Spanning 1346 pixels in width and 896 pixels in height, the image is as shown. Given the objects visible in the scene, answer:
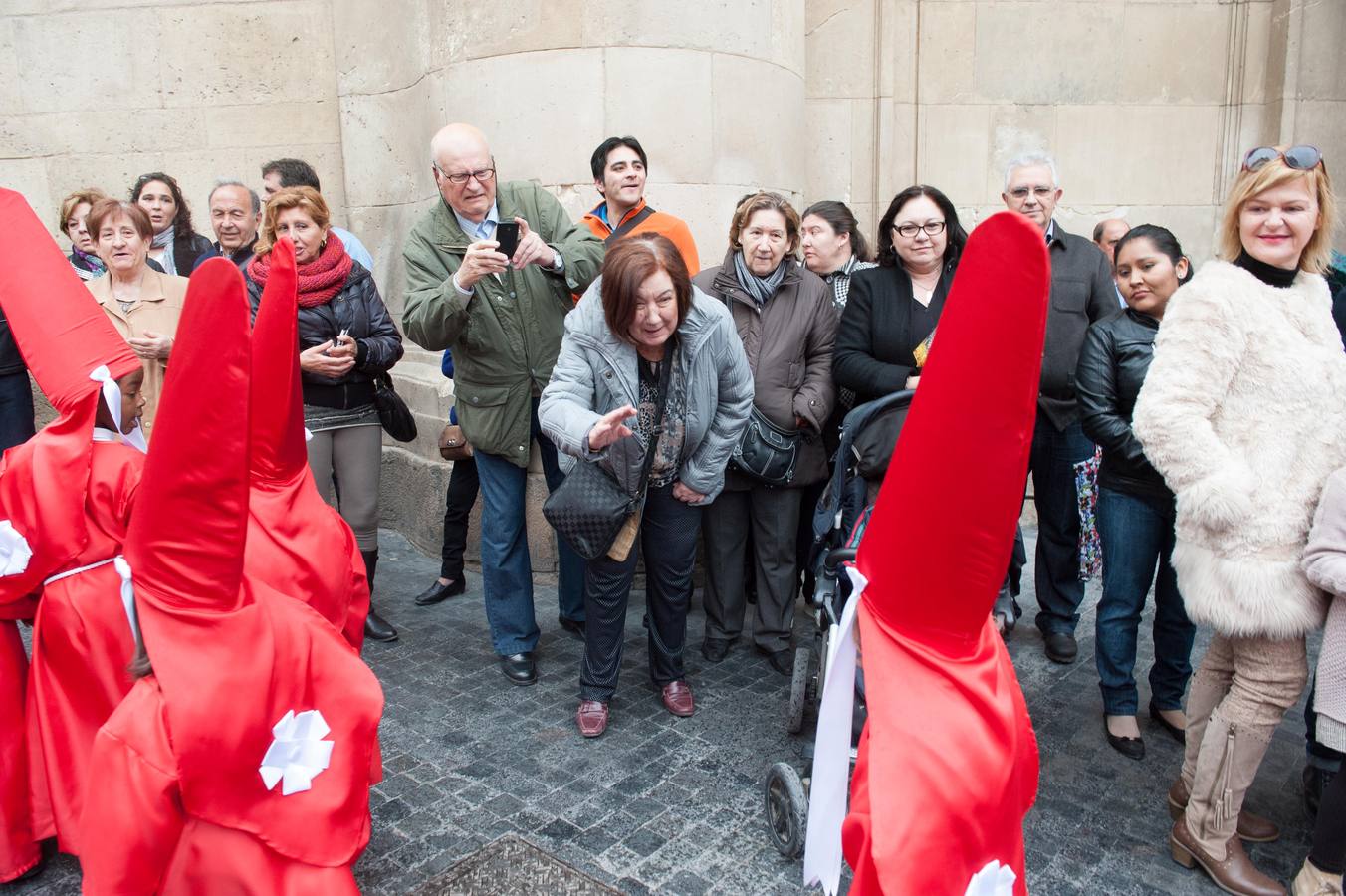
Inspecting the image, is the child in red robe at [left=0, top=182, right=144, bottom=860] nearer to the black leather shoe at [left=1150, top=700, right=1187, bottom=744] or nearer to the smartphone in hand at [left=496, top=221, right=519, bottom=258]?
the smartphone in hand at [left=496, top=221, right=519, bottom=258]

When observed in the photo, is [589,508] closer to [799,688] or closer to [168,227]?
[799,688]

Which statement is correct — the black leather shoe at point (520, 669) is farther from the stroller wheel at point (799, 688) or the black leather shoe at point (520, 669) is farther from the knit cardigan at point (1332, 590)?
the knit cardigan at point (1332, 590)

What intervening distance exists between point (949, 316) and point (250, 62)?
693cm

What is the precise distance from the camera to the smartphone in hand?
13.3 feet

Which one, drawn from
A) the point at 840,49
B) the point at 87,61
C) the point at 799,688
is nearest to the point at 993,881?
the point at 799,688

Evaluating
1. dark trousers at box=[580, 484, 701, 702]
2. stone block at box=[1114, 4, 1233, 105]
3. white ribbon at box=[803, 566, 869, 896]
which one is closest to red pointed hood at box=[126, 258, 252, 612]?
white ribbon at box=[803, 566, 869, 896]

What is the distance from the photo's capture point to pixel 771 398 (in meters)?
4.51

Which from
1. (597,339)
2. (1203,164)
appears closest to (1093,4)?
(1203,164)

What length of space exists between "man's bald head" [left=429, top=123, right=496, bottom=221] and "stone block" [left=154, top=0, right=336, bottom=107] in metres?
3.50

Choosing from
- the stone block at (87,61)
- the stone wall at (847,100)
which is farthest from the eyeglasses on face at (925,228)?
the stone block at (87,61)

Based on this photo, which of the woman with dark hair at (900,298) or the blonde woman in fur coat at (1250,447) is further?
the woman with dark hair at (900,298)

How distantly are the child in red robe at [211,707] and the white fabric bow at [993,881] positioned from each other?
137 centimetres

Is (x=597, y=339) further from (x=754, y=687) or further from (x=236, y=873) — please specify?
(x=236, y=873)

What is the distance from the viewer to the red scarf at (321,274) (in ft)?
14.8
